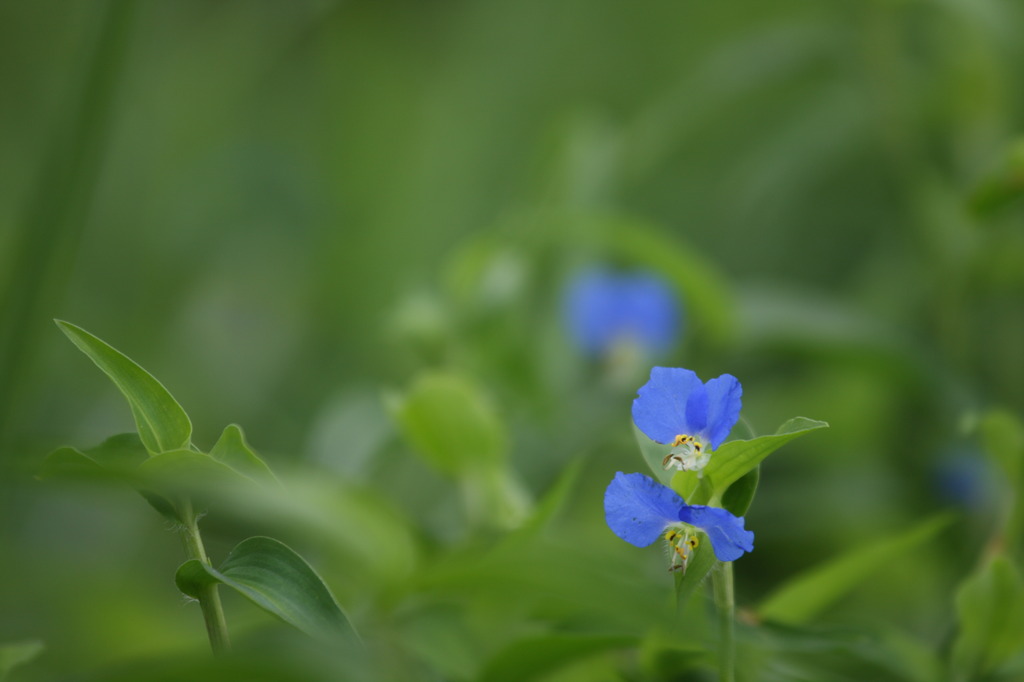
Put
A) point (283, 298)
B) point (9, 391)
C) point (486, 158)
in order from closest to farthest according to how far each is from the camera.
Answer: point (9, 391), point (283, 298), point (486, 158)

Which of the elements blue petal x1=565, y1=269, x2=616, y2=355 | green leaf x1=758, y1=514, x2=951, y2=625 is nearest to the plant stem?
green leaf x1=758, y1=514, x2=951, y2=625

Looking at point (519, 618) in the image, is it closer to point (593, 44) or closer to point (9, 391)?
point (9, 391)

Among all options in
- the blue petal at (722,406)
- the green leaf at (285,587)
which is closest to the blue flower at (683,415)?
the blue petal at (722,406)

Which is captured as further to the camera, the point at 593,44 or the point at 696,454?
the point at 593,44

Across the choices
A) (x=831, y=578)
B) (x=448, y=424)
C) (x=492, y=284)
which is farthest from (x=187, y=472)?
(x=492, y=284)

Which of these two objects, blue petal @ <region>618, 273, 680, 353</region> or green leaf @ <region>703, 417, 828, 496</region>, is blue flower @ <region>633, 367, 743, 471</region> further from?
blue petal @ <region>618, 273, 680, 353</region>

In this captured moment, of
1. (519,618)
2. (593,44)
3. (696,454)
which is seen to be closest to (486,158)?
(593,44)

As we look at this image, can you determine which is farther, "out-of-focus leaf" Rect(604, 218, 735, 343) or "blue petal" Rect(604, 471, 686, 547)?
"out-of-focus leaf" Rect(604, 218, 735, 343)
